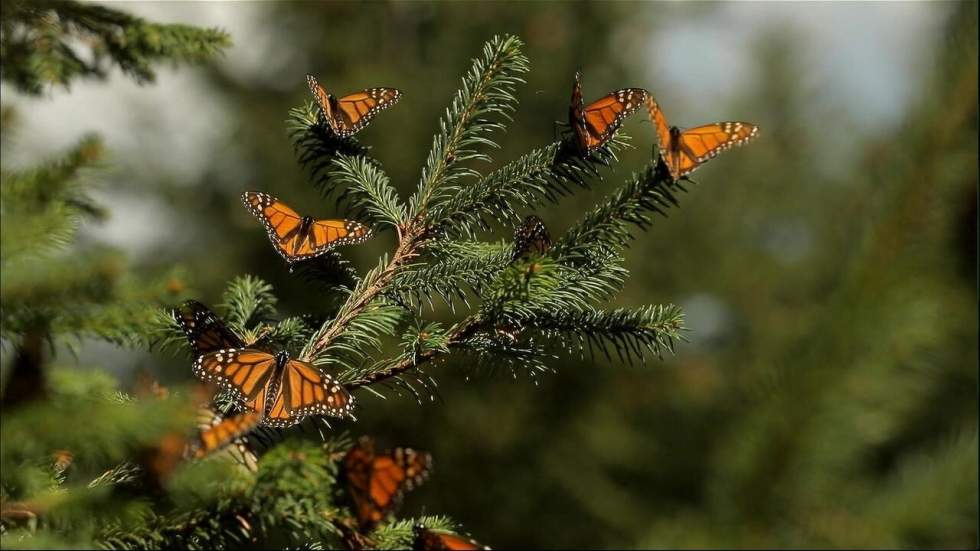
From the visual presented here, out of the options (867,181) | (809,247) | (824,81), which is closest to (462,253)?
(867,181)

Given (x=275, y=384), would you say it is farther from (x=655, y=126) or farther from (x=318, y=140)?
(x=655, y=126)

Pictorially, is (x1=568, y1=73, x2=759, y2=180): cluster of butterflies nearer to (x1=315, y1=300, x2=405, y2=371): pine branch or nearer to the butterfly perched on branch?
(x1=315, y1=300, x2=405, y2=371): pine branch

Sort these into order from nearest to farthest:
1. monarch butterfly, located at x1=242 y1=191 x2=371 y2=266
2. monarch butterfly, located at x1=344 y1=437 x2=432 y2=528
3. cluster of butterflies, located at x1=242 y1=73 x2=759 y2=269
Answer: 1. monarch butterfly, located at x1=344 y1=437 x2=432 y2=528
2. cluster of butterflies, located at x1=242 y1=73 x2=759 y2=269
3. monarch butterfly, located at x1=242 y1=191 x2=371 y2=266

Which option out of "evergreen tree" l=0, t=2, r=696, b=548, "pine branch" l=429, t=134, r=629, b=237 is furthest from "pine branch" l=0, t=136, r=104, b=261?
"pine branch" l=429, t=134, r=629, b=237

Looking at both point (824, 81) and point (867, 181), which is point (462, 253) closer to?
point (867, 181)

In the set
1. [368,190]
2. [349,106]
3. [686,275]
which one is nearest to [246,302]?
[368,190]

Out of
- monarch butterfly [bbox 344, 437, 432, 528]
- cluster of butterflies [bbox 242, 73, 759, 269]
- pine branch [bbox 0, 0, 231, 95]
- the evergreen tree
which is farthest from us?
pine branch [bbox 0, 0, 231, 95]

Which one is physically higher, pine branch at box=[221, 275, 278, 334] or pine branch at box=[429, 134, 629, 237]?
pine branch at box=[429, 134, 629, 237]
